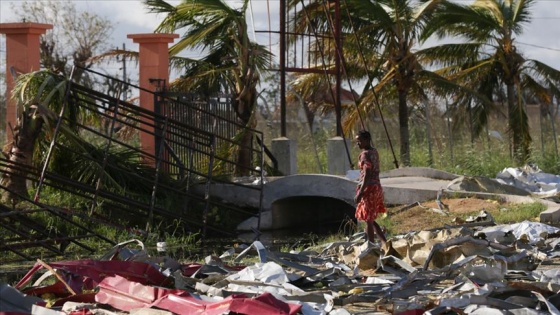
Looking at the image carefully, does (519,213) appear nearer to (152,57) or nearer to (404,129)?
(152,57)

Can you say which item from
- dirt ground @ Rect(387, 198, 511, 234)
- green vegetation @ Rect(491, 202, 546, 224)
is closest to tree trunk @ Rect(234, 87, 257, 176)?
dirt ground @ Rect(387, 198, 511, 234)

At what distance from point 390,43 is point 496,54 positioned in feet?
10.8

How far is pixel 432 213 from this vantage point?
673 inches

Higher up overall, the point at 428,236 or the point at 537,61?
the point at 537,61

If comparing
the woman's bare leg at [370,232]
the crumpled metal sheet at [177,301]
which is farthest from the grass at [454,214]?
the crumpled metal sheet at [177,301]

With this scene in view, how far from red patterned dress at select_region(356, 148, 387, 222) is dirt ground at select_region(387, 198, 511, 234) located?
273 centimetres

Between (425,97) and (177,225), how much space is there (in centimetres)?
1080

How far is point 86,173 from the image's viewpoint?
59.5 ft

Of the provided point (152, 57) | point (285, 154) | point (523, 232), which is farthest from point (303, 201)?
point (523, 232)

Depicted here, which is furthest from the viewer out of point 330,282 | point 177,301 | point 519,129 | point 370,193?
point 519,129

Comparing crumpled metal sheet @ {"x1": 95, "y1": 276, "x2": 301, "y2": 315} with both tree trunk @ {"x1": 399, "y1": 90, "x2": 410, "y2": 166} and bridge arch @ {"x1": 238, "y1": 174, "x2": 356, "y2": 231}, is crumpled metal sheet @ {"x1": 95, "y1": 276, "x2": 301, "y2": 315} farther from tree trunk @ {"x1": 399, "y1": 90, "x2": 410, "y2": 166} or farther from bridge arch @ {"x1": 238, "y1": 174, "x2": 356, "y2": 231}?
tree trunk @ {"x1": 399, "y1": 90, "x2": 410, "y2": 166}

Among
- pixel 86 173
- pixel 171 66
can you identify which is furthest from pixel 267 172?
pixel 86 173

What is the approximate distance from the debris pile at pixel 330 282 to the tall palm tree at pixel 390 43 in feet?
42.1

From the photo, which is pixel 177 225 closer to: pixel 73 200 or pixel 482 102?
pixel 73 200
